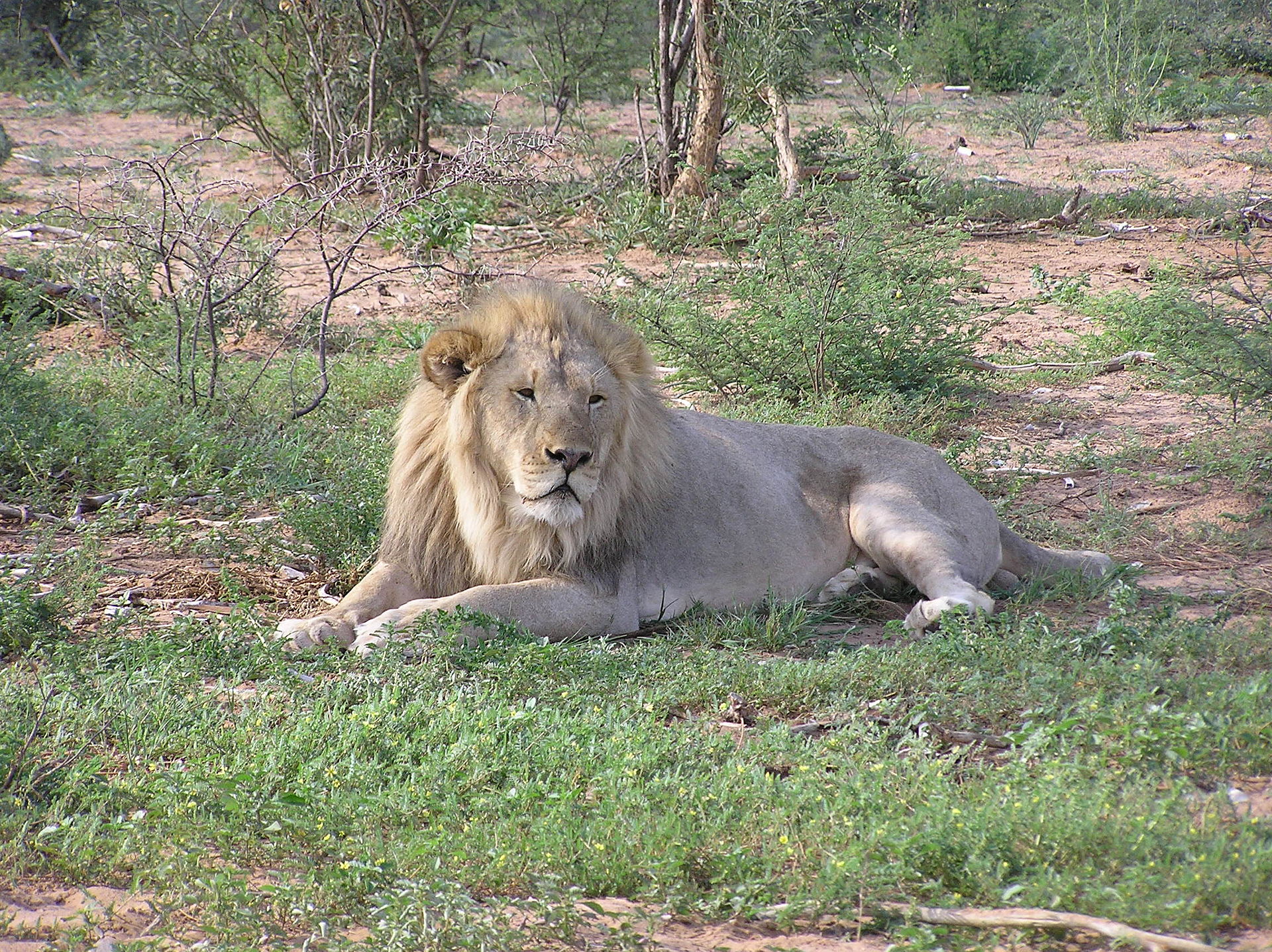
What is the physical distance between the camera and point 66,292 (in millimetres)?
8227

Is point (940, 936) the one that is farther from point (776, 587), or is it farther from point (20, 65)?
point (20, 65)

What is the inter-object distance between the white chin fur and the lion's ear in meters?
0.51

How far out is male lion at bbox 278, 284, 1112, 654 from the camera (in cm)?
406

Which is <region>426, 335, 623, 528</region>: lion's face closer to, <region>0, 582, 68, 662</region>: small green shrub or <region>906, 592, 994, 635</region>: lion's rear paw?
<region>906, 592, 994, 635</region>: lion's rear paw

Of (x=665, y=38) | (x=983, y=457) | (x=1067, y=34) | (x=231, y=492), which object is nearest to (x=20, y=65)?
(x=665, y=38)

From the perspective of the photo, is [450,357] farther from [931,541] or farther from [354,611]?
[931,541]

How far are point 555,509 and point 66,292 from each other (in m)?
5.67

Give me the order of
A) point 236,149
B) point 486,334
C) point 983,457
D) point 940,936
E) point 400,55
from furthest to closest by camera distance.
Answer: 1. point 236,149
2. point 400,55
3. point 983,457
4. point 486,334
5. point 940,936

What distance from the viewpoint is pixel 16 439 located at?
544 centimetres

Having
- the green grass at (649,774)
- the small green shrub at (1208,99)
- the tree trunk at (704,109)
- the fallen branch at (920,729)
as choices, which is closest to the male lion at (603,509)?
the green grass at (649,774)

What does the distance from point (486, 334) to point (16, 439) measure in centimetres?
259

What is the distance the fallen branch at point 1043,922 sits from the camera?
226cm

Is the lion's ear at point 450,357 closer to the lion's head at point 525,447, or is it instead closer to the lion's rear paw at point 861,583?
the lion's head at point 525,447

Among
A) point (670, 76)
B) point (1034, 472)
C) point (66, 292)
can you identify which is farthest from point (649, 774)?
point (670, 76)
